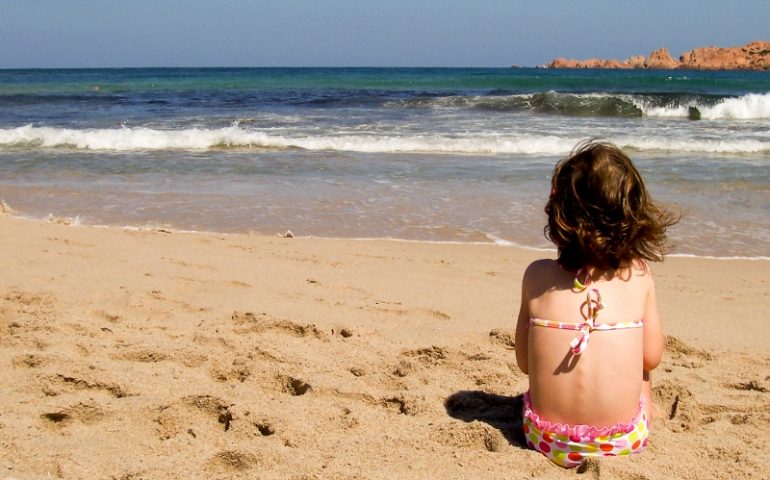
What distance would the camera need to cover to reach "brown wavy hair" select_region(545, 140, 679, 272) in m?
2.21

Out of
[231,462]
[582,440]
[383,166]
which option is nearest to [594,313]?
[582,440]

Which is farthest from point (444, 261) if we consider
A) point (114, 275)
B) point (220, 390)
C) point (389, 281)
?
point (220, 390)

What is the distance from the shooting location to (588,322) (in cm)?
224

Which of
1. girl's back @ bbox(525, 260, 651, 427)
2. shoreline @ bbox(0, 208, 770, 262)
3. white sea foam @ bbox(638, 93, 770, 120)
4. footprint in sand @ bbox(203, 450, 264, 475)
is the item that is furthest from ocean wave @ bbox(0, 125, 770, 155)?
footprint in sand @ bbox(203, 450, 264, 475)

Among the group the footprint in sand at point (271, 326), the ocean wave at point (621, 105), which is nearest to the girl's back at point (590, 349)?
the footprint in sand at point (271, 326)

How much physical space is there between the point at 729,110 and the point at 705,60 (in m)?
68.4

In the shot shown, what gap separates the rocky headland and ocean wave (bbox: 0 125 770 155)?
7207 centimetres

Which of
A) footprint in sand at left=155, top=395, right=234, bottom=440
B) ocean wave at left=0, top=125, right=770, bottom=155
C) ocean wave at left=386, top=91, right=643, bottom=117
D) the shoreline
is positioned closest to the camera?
footprint in sand at left=155, top=395, right=234, bottom=440

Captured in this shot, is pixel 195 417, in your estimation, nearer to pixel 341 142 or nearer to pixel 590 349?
pixel 590 349

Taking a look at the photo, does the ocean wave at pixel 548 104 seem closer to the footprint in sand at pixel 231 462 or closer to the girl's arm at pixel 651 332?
the girl's arm at pixel 651 332

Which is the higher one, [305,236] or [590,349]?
[590,349]

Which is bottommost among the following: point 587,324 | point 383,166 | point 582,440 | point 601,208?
point 582,440

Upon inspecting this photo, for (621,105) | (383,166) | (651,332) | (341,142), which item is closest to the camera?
(651,332)

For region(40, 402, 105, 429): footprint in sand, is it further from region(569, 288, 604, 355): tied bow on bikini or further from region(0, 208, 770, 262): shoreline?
region(0, 208, 770, 262): shoreline
